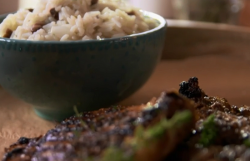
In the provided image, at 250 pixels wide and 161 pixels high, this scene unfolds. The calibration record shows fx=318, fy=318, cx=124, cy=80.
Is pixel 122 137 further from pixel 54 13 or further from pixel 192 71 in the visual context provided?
pixel 192 71

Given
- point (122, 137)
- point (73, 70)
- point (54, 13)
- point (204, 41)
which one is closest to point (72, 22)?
point (54, 13)

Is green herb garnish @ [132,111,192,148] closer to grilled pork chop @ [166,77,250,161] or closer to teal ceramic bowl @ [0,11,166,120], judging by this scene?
grilled pork chop @ [166,77,250,161]

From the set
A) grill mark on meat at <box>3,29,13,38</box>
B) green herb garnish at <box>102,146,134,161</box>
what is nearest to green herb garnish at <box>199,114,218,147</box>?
green herb garnish at <box>102,146,134,161</box>

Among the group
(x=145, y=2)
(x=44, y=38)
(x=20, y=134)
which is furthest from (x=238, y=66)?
(x=145, y=2)

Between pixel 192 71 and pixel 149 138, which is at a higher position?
pixel 149 138

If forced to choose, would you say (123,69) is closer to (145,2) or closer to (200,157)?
(200,157)

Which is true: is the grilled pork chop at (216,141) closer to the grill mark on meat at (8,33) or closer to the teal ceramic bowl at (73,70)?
the teal ceramic bowl at (73,70)

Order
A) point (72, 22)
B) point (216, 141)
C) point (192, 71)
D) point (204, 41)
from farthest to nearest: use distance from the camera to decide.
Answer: point (204, 41), point (192, 71), point (72, 22), point (216, 141)
